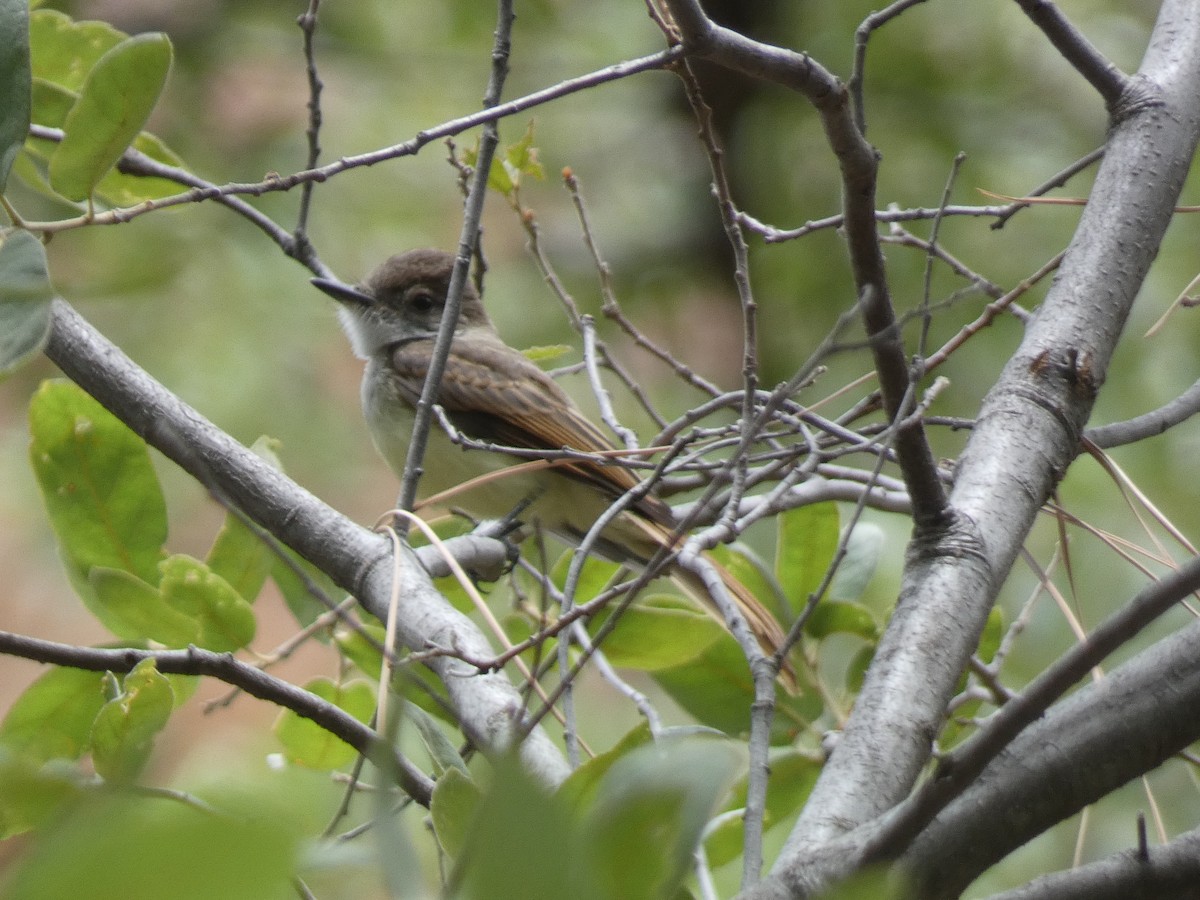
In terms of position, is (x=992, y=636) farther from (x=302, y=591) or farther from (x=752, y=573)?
(x=302, y=591)

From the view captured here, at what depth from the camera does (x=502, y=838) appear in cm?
57

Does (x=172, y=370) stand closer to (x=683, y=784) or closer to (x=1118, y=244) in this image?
(x=1118, y=244)

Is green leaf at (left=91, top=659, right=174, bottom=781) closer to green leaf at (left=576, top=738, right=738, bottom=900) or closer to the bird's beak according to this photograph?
green leaf at (left=576, top=738, right=738, bottom=900)

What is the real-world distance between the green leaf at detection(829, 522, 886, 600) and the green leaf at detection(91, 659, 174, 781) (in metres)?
1.51

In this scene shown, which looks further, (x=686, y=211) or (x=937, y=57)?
(x=686, y=211)

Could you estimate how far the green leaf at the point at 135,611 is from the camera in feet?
6.66

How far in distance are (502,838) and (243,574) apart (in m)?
1.84

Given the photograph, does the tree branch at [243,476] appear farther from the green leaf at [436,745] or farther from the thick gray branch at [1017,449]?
the thick gray branch at [1017,449]

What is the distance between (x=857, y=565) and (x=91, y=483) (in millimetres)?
1462

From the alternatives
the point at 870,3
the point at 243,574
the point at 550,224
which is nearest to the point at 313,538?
the point at 243,574

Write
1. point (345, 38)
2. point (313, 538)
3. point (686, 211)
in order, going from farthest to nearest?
point (686, 211)
point (345, 38)
point (313, 538)

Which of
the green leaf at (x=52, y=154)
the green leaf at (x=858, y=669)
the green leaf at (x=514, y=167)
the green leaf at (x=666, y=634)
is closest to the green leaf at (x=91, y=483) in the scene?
the green leaf at (x=52, y=154)

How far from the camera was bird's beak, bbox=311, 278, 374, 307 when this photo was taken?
344cm

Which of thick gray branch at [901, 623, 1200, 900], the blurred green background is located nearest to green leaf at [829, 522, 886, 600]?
thick gray branch at [901, 623, 1200, 900]
